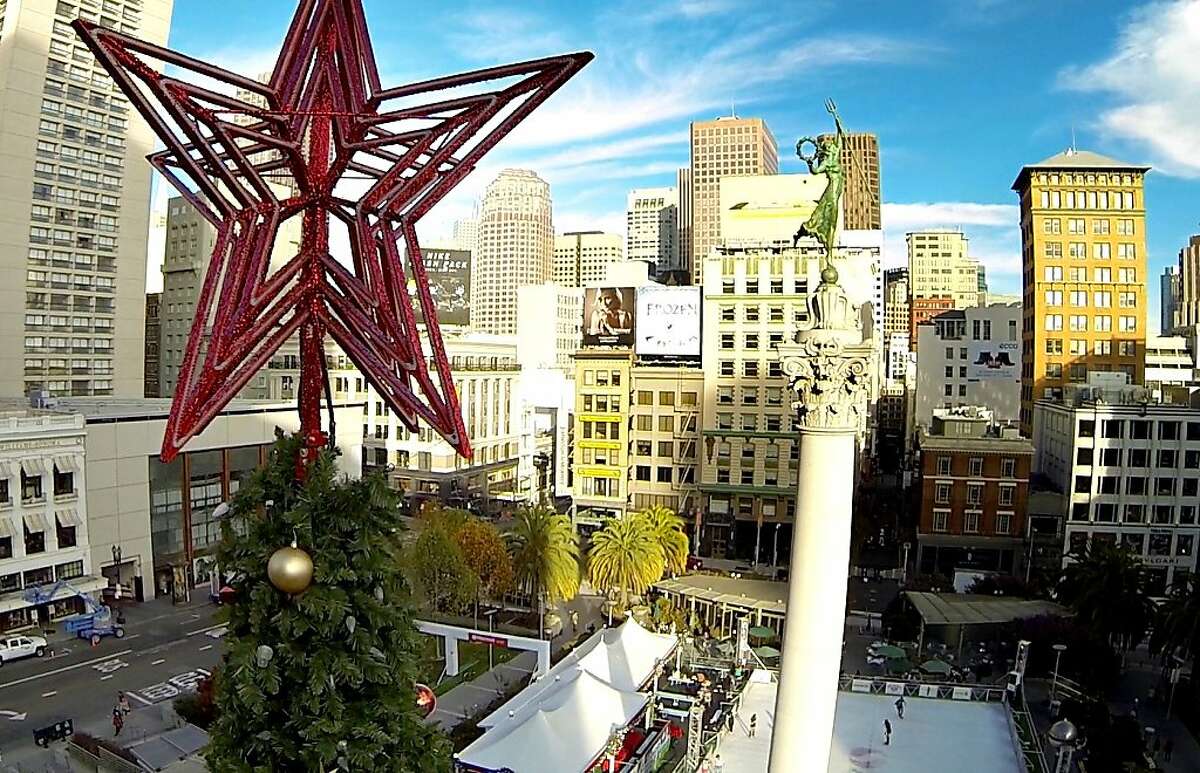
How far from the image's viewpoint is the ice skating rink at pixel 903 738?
29.9 meters

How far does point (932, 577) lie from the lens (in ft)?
182

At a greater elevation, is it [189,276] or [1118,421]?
[189,276]

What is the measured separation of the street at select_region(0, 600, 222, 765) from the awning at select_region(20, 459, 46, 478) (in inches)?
328

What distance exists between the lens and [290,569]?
1417cm

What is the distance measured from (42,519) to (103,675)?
1050 cm

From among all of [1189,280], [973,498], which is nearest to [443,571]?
[973,498]

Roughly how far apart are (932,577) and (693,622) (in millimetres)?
18122

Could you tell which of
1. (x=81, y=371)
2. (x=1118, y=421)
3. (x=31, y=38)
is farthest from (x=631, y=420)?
(x=31, y=38)

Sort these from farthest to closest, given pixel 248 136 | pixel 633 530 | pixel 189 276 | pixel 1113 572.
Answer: pixel 189 276 < pixel 633 530 < pixel 1113 572 < pixel 248 136

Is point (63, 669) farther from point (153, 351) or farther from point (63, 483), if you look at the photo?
point (153, 351)

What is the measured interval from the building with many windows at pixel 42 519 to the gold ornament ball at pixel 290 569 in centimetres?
3776

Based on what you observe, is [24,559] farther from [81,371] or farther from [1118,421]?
[1118,421]

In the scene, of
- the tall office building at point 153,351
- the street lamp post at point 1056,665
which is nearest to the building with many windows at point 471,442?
the tall office building at point 153,351

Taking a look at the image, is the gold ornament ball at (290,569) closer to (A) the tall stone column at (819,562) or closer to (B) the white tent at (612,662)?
(A) the tall stone column at (819,562)
